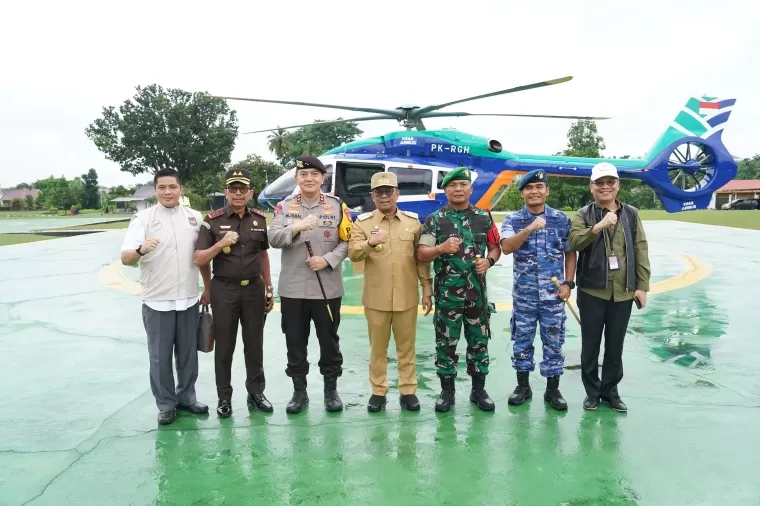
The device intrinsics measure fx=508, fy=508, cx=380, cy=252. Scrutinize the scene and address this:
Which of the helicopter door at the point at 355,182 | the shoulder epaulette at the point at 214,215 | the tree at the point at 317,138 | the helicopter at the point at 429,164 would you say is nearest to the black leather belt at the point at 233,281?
the shoulder epaulette at the point at 214,215

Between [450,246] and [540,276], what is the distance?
0.71m

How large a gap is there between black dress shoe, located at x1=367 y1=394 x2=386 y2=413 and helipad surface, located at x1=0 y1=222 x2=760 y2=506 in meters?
0.05

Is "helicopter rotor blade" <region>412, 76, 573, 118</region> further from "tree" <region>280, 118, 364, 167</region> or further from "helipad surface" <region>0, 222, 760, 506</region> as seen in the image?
"tree" <region>280, 118, 364, 167</region>

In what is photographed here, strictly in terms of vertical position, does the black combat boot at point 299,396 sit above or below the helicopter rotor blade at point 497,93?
below

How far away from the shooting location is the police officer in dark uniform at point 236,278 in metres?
3.39

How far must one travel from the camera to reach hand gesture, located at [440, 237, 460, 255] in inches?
129

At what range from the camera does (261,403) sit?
3.56 meters

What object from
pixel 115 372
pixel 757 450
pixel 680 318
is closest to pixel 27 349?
pixel 115 372

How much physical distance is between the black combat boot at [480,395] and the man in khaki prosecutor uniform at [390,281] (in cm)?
42

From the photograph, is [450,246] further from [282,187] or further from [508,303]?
[282,187]

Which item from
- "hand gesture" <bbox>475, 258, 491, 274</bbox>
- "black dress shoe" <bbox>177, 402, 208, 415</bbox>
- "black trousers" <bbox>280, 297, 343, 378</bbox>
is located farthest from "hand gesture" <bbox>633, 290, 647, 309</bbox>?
"black dress shoe" <bbox>177, 402, 208, 415</bbox>

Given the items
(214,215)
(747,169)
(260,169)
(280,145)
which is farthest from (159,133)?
(747,169)

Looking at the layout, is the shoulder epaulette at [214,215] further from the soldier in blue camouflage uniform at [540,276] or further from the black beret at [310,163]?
the soldier in blue camouflage uniform at [540,276]

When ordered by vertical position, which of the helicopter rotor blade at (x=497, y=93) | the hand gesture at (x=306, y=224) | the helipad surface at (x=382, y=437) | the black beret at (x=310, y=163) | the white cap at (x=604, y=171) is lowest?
the helipad surface at (x=382, y=437)
